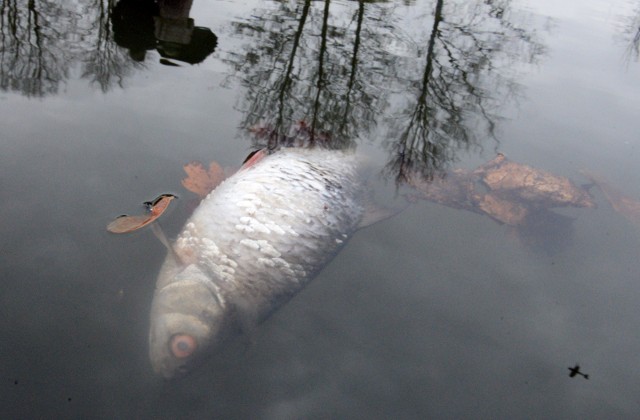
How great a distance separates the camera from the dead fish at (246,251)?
3.36m

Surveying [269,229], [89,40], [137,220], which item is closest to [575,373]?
[269,229]

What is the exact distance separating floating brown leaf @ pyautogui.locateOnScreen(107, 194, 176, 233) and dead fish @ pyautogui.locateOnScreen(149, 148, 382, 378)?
0.95 feet

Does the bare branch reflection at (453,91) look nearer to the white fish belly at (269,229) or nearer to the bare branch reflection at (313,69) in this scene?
the bare branch reflection at (313,69)

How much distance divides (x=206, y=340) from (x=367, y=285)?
139cm

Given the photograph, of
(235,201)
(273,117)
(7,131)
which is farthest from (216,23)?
(235,201)

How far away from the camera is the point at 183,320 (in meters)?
3.35

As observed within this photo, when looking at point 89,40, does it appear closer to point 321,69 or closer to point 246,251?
point 321,69

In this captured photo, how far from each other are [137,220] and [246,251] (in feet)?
3.05

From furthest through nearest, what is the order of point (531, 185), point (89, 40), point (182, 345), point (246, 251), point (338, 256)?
point (89, 40) → point (531, 185) → point (338, 256) → point (246, 251) → point (182, 345)

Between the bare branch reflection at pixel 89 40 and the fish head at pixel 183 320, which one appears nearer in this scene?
the fish head at pixel 183 320

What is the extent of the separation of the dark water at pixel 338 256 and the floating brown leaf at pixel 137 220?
0.10 metres

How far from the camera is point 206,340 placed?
11.0 ft

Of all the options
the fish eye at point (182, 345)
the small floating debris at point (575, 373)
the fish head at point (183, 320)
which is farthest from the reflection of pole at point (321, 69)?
the small floating debris at point (575, 373)

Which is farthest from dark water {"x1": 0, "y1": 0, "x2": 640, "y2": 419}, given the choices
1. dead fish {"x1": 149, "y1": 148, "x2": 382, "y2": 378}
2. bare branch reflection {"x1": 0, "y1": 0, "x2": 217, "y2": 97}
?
dead fish {"x1": 149, "y1": 148, "x2": 382, "y2": 378}
